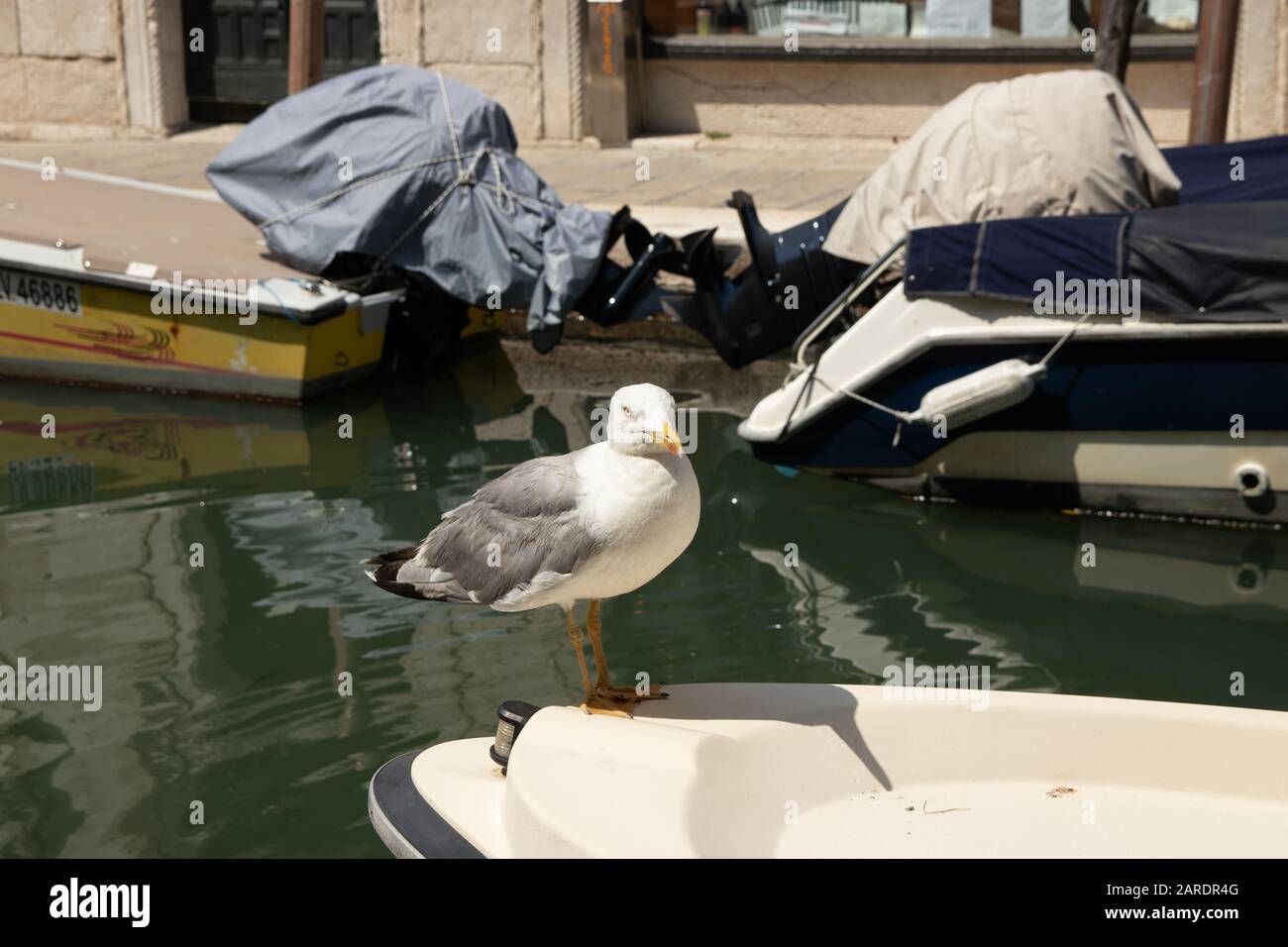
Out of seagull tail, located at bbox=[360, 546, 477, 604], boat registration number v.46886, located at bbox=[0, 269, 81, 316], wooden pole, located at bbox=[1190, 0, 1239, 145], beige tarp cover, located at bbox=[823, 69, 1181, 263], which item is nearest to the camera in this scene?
seagull tail, located at bbox=[360, 546, 477, 604]

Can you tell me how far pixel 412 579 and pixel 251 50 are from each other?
40.8 ft

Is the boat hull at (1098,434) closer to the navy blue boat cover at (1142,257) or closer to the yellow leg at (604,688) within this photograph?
the navy blue boat cover at (1142,257)

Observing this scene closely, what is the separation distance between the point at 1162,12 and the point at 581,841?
1265cm

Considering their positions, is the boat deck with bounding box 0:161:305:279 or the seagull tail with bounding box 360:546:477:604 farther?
the boat deck with bounding box 0:161:305:279

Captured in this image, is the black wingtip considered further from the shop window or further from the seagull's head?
the shop window

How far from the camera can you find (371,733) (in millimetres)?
5391

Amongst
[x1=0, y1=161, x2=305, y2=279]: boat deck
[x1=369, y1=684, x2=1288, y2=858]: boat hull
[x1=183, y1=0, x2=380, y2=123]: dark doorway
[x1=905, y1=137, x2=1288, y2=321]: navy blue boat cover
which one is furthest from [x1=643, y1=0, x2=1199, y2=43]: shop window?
[x1=369, y1=684, x2=1288, y2=858]: boat hull

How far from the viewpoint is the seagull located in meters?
3.85

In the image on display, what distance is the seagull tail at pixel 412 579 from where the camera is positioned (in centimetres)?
452

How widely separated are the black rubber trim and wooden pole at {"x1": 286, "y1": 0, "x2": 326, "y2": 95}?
8607 millimetres

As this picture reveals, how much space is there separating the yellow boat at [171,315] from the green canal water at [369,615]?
47 cm
